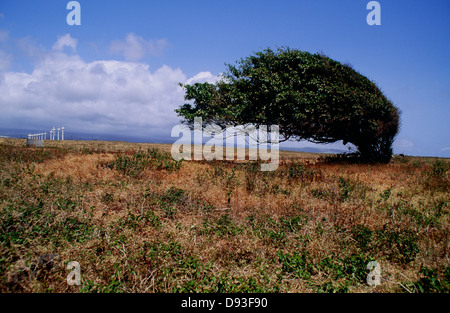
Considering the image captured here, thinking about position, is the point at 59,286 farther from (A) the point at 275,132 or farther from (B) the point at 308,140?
(B) the point at 308,140

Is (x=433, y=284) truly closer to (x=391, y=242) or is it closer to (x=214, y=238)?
(x=391, y=242)

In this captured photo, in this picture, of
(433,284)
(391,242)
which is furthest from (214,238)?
(391,242)

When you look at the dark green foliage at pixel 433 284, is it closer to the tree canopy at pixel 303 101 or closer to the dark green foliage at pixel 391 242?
the dark green foliage at pixel 391 242

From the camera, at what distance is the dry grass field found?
380 cm

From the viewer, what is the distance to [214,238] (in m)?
5.24

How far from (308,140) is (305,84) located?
14.9ft

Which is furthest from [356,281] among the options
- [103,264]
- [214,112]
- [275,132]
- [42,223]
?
[214,112]

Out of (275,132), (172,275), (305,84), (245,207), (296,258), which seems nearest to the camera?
(172,275)

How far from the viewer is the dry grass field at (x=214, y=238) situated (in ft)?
12.5

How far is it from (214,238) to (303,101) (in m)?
11.5

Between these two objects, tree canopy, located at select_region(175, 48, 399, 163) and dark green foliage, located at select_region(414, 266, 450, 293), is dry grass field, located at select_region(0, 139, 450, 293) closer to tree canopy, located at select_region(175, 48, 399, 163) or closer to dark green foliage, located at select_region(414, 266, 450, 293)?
dark green foliage, located at select_region(414, 266, 450, 293)

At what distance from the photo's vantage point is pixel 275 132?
1658cm

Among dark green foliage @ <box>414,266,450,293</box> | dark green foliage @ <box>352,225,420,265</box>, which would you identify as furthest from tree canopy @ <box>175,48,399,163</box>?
dark green foliage @ <box>414,266,450,293</box>

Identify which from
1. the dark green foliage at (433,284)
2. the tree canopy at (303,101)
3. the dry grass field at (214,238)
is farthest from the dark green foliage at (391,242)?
the tree canopy at (303,101)
